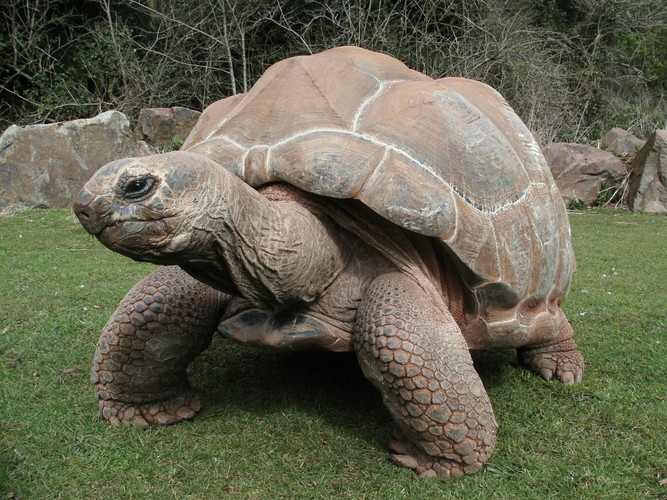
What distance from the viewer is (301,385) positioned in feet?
9.58

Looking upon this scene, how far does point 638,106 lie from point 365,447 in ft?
46.4

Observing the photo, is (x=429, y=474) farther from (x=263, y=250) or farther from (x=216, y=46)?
(x=216, y=46)

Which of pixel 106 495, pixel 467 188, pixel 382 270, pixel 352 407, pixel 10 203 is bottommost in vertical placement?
pixel 10 203

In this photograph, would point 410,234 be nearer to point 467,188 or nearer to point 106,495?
point 467,188

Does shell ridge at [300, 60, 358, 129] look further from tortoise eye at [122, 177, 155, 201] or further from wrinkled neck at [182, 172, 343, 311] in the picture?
tortoise eye at [122, 177, 155, 201]

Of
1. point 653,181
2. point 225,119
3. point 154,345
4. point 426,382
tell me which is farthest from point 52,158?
point 653,181

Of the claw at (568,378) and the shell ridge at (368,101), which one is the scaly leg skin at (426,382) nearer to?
the shell ridge at (368,101)

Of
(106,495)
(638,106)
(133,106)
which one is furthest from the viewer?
(638,106)

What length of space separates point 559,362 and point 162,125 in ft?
30.8

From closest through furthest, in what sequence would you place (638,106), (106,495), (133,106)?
(106,495)
(133,106)
(638,106)

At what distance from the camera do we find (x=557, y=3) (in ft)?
47.8

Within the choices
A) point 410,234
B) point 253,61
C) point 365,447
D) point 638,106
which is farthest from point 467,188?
point 638,106

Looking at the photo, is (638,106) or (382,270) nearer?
(382,270)

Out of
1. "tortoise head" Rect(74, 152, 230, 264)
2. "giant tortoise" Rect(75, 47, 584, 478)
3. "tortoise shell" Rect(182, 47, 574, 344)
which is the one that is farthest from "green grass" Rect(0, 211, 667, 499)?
"tortoise head" Rect(74, 152, 230, 264)
